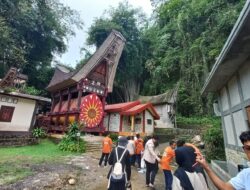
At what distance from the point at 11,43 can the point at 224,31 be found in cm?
2017

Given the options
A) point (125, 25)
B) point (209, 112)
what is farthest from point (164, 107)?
point (125, 25)

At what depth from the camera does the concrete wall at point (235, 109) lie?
5.97 meters

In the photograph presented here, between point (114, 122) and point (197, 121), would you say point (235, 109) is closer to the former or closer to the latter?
point (114, 122)

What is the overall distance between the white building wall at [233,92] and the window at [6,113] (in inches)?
540

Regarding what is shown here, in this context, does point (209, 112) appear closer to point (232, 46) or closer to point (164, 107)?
point (164, 107)

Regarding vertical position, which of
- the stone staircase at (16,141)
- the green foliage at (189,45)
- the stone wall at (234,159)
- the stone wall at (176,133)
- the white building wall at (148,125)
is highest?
the green foliage at (189,45)

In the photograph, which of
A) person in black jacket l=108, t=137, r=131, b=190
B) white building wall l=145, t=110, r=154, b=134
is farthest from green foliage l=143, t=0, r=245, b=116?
person in black jacket l=108, t=137, r=131, b=190

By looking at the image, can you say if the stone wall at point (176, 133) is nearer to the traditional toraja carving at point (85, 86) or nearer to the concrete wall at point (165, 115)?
the concrete wall at point (165, 115)

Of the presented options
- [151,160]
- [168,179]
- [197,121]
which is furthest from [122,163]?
[197,121]

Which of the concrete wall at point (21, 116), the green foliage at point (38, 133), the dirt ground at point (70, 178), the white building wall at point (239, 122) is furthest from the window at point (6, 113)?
the white building wall at point (239, 122)

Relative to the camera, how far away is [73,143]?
13180 millimetres

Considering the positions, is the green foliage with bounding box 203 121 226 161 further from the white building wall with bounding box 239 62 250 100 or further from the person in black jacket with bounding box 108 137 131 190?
the person in black jacket with bounding box 108 137 131 190

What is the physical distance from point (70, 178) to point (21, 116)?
9791 mm

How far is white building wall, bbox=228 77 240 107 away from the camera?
674 cm
